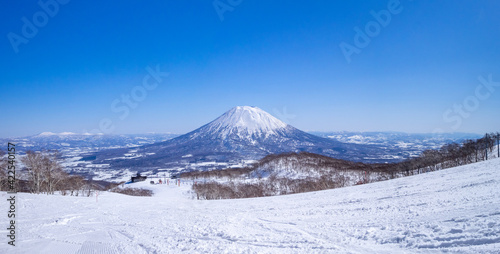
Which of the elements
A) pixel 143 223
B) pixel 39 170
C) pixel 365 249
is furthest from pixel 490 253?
pixel 39 170

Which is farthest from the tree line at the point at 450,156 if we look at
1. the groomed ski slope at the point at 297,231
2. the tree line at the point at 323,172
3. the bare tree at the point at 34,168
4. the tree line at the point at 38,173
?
the bare tree at the point at 34,168

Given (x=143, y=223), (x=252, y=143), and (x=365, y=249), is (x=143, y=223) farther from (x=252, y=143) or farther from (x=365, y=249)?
(x=252, y=143)

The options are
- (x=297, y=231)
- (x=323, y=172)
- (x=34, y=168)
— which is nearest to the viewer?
(x=297, y=231)

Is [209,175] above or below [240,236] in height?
below

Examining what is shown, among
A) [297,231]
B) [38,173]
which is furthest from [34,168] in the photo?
[297,231]

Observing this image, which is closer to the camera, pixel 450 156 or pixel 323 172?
pixel 450 156

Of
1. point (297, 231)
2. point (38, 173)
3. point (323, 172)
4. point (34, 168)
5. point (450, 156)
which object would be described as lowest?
point (323, 172)

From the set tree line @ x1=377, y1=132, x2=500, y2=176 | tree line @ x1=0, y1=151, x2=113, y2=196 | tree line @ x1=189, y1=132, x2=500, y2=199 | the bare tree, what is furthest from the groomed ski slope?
tree line @ x1=377, y1=132, x2=500, y2=176

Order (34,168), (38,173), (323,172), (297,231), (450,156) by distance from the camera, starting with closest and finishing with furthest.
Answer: (297,231) < (34,168) < (38,173) < (450,156) < (323,172)

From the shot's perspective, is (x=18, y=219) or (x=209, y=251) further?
(x=18, y=219)

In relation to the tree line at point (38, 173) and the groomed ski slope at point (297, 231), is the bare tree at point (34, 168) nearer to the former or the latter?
the tree line at point (38, 173)

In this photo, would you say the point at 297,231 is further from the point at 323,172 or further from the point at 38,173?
the point at 323,172
